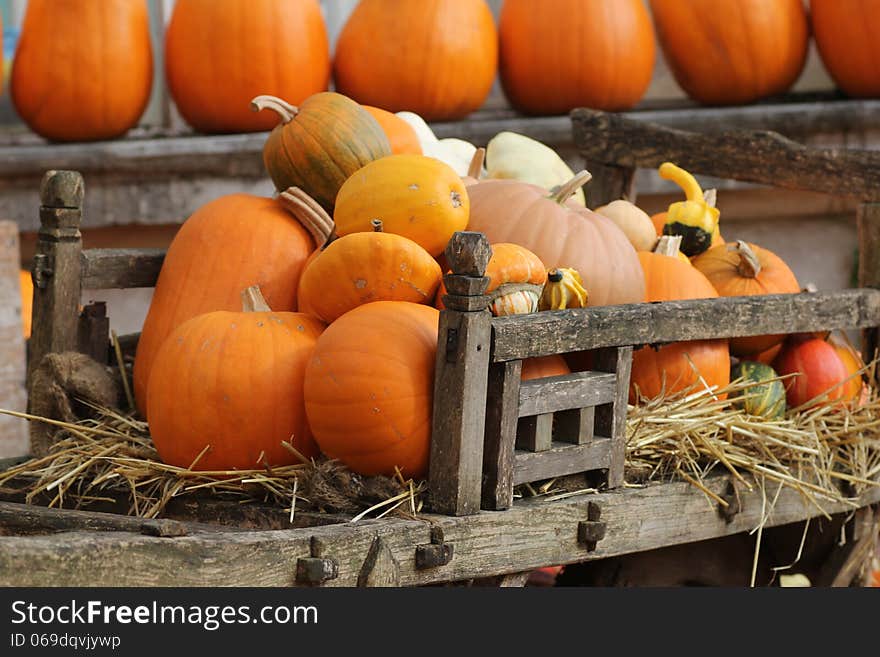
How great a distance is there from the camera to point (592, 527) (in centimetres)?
237

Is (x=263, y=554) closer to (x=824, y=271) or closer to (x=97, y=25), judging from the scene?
(x=97, y=25)

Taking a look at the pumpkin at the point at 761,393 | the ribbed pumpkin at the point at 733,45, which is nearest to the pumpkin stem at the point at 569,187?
the pumpkin at the point at 761,393

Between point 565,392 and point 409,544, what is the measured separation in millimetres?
398

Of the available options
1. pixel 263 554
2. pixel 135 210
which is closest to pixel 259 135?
pixel 135 210

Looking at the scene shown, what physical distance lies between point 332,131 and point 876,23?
106 inches

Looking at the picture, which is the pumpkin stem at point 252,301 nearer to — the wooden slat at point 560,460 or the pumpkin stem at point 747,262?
the wooden slat at point 560,460

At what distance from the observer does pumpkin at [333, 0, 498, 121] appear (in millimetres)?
4434

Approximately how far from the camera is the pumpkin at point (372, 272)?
7.65 ft

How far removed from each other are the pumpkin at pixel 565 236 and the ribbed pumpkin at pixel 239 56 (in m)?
1.81

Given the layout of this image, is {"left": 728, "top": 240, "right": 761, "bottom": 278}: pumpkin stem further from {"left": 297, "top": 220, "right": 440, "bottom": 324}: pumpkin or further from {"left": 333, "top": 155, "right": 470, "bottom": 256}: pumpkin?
{"left": 297, "top": 220, "right": 440, "bottom": 324}: pumpkin

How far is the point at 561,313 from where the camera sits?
230 cm

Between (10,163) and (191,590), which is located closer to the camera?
(191,590)

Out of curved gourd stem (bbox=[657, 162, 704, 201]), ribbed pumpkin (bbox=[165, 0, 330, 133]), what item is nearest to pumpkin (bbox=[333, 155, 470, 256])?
curved gourd stem (bbox=[657, 162, 704, 201])

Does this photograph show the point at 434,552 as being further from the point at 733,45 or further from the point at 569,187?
the point at 733,45
